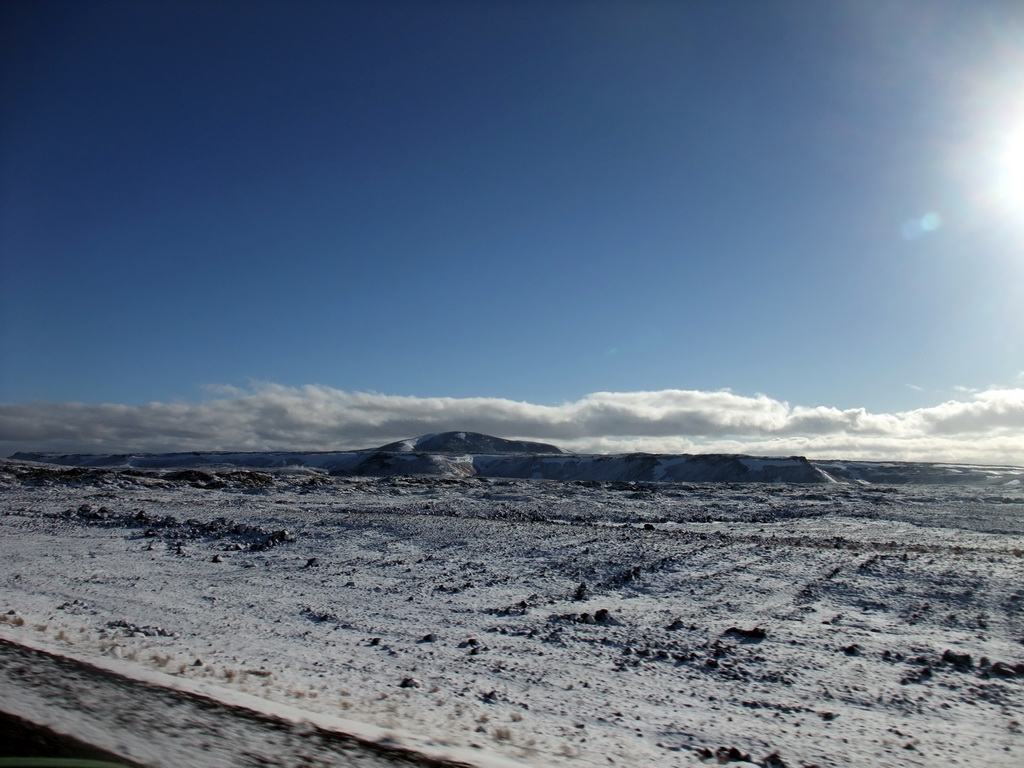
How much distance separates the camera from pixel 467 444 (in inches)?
7121

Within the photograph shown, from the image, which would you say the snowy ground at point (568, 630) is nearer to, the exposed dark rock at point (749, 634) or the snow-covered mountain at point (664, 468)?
the exposed dark rock at point (749, 634)

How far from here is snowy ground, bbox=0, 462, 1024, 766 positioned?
532cm

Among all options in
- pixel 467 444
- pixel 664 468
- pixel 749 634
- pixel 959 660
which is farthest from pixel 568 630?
pixel 467 444

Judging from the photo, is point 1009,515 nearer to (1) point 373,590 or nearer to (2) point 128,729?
(1) point 373,590

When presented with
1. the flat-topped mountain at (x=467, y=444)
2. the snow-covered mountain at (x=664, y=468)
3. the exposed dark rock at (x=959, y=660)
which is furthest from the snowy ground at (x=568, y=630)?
the flat-topped mountain at (x=467, y=444)

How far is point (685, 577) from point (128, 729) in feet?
35.1

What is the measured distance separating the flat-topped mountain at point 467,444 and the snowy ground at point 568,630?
148 meters

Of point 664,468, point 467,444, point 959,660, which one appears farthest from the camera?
point 467,444

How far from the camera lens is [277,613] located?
30.5 feet

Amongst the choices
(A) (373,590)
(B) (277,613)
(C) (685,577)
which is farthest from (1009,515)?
(B) (277,613)

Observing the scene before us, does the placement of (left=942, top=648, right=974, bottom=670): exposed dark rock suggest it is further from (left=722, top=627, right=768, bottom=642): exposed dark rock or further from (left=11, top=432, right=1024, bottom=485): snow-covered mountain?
(left=11, top=432, right=1024, bottom=485): snow-covered mountain

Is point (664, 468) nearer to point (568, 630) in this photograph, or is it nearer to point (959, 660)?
point (568, 630)

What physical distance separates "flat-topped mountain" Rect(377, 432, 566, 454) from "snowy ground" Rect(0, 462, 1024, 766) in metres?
148

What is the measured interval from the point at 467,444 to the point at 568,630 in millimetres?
173242
